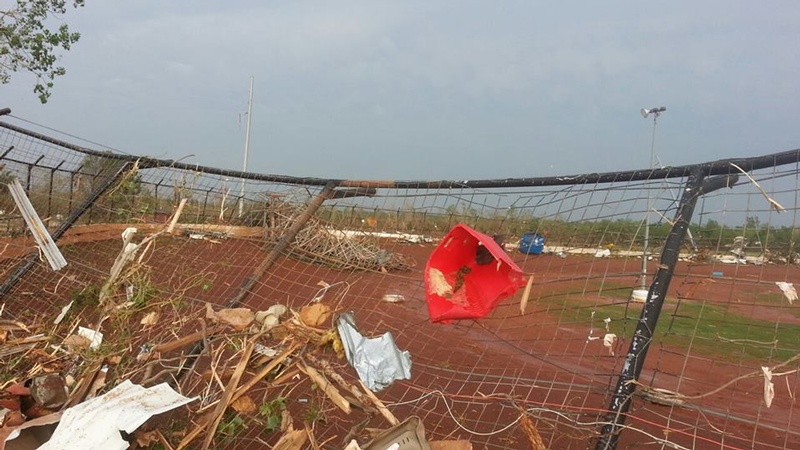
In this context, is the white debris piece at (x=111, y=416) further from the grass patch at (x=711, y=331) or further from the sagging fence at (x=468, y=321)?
the grass patch at (x=711, y=331)

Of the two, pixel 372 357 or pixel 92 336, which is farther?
pixel 92 336

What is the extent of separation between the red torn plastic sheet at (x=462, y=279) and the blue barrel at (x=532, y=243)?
32 centimetres

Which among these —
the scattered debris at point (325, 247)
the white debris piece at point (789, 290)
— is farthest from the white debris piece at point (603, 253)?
the scattered debris at point (325, 247)

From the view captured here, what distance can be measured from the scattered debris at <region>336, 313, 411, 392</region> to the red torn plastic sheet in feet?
0.92

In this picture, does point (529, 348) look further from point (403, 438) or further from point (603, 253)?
point (403, 438)

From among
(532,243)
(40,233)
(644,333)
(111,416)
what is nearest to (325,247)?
(40,233)

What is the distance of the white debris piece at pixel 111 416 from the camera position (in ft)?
6.76

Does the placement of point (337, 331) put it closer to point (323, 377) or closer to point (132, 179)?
point (323, 377)

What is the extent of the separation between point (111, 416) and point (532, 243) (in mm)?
1936

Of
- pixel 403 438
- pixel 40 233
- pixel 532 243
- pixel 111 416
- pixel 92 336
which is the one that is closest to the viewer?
pixel 403 438

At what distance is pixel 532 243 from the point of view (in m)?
2.79

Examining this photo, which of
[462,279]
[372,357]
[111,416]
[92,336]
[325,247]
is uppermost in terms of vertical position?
[462,279]

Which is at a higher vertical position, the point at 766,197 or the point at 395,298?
the point at 766,197

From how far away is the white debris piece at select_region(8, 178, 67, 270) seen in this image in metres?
4.16
